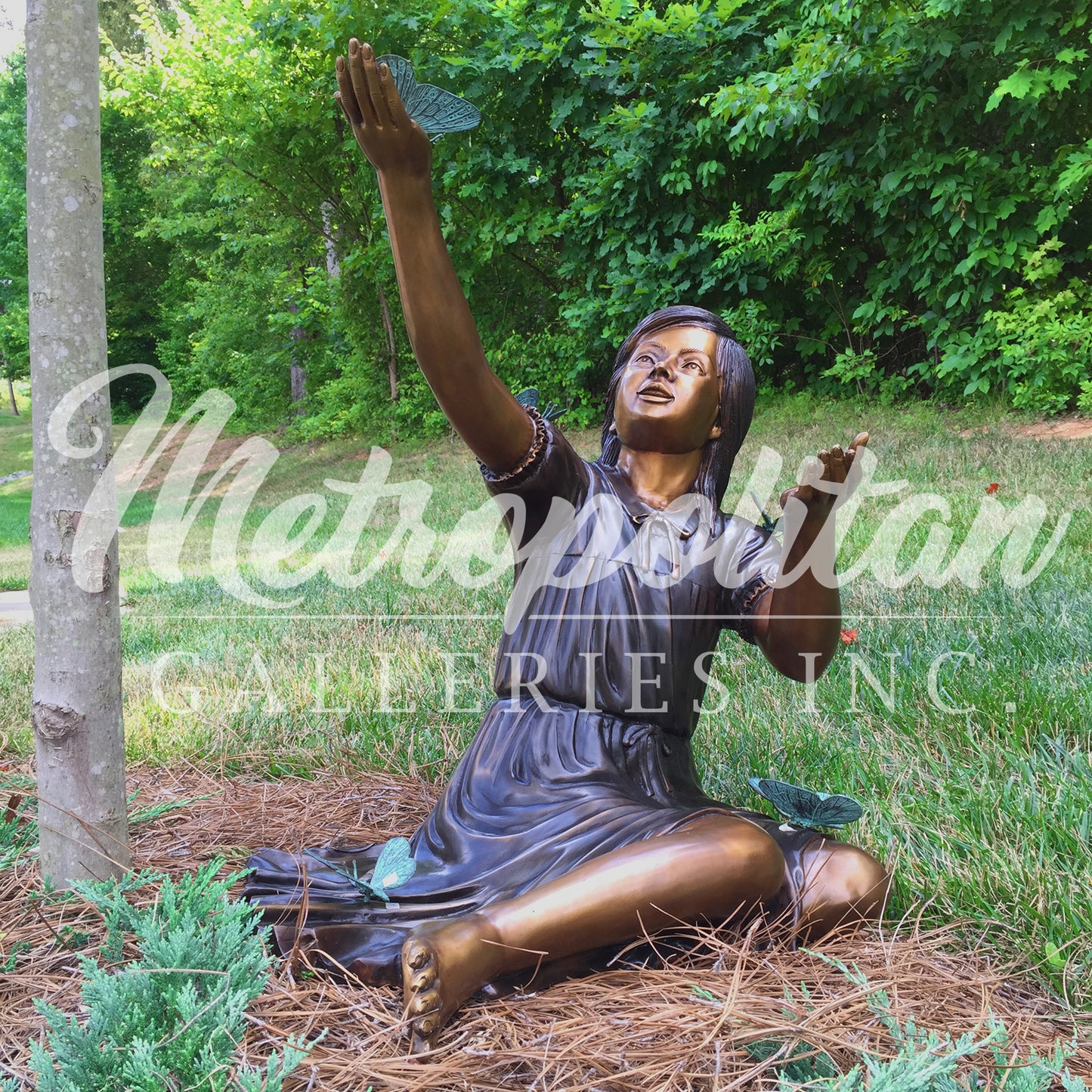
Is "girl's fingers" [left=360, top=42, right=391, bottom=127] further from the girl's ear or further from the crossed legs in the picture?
the crossed legs

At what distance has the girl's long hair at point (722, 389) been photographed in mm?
2092

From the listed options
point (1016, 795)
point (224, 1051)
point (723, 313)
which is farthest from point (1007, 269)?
point (224, 1051)

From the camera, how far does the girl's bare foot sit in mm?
1418

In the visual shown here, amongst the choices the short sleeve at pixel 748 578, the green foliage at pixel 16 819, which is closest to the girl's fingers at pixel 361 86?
the short sleeve at pixel 748 578

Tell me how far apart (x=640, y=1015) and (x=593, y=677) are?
0.64 m

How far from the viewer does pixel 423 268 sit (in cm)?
162

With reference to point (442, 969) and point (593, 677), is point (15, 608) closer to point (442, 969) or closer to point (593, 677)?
point (593, 677)

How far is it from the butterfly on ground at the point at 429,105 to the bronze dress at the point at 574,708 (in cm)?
58

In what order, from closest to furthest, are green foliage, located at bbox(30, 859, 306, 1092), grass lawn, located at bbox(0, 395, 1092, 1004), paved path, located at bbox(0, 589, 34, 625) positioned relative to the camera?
green foliage, located at bbox(30, 859, 306, 1092), grass lawn, located at bbox(0, 395, 1092, 1004), paved path, located at bbox(0, 589, 34, 625)

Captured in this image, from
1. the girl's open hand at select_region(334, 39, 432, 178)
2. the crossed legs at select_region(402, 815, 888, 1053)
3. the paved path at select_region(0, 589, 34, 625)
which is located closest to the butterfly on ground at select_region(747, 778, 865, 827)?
the crossed legs at select_region(402, 815, 888, 1053)

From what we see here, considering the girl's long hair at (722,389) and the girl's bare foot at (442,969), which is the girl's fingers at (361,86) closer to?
the girl's long hair at (722,389)

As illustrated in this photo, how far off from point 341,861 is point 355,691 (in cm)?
132

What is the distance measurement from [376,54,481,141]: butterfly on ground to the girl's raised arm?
82 millimetres

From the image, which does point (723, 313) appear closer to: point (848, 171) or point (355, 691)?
point (848, 171)
